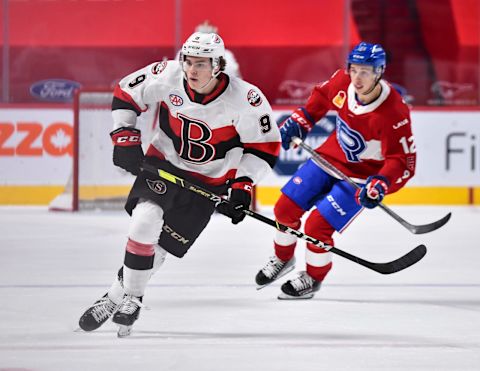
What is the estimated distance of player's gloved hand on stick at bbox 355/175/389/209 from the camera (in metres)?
3.96

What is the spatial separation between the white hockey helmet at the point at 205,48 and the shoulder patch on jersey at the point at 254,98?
0.14 meters

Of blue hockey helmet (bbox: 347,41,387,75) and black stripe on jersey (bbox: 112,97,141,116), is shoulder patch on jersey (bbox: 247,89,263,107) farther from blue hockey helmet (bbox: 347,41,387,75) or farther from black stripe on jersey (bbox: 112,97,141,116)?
blue hockey helmet (bbox: 347,41,387,75)

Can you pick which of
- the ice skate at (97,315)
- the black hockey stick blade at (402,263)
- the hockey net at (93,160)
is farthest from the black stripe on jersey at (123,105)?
the hockey net at (93,160)

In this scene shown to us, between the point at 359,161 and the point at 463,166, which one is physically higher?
the point at 359,161

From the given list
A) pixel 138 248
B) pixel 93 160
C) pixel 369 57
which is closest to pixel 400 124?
pixel 369 57

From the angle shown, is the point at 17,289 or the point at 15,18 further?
the point at 15,18

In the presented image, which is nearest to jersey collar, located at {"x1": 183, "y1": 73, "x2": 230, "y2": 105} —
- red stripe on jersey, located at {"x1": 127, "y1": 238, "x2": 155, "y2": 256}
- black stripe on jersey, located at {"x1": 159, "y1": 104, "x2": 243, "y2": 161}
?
black stripe on jersey, located at {"x1": 159, "y1": 104, "x2": 243, "y2": 161}

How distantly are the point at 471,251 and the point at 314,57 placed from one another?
2.78 metres

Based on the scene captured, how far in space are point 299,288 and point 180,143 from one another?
0.87m

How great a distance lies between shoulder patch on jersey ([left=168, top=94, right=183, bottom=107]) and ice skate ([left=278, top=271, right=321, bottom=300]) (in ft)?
3.11

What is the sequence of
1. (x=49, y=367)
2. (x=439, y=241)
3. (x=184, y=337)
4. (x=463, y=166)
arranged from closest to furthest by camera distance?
(x=49, y=367)
(x=184, y=337)
(x=439, y=241)
(x=463, y=166)

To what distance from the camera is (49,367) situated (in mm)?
2855

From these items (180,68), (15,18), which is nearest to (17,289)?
(180,68)

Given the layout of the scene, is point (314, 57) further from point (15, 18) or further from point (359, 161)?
point (359, 161)
